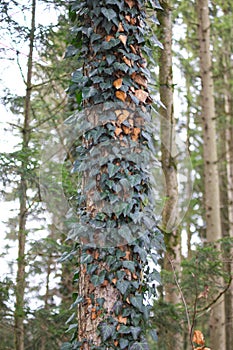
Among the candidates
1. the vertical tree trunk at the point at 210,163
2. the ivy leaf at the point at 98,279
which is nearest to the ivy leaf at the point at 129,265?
the ivy leaf at the point at 98,279

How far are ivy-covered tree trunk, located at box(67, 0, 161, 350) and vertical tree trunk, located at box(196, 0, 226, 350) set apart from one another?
3.82m

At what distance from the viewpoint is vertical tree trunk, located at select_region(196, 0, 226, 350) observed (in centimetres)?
649

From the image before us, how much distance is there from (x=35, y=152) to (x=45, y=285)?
12.3 feet

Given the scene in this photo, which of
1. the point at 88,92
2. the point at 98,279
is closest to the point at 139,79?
the point at 88,92

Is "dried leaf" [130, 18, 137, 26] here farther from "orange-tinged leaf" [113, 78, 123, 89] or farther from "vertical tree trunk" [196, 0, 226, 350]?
"vertical tree trunk" [196, 0, 226, 350]

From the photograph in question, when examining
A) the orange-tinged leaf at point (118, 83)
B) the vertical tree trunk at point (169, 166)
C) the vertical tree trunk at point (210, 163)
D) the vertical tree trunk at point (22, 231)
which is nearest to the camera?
the orange-tinged leaf at point (118, 83)

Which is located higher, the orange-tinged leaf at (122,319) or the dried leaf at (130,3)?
the dried leaf at (130,3)

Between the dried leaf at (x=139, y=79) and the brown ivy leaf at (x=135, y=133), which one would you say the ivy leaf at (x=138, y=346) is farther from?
the dried leaf at (x=139, y=79)

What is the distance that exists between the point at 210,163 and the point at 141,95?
4226 mm

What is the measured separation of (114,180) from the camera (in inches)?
114

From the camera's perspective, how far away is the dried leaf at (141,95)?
3075 mm

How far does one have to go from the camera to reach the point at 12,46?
5137mm

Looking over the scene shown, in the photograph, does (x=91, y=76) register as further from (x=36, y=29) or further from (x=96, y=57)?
(x=36, y=29)

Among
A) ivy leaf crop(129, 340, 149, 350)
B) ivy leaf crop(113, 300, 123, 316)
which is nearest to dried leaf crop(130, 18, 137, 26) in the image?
ivy leaf crop(113, 300, 123, 316)
